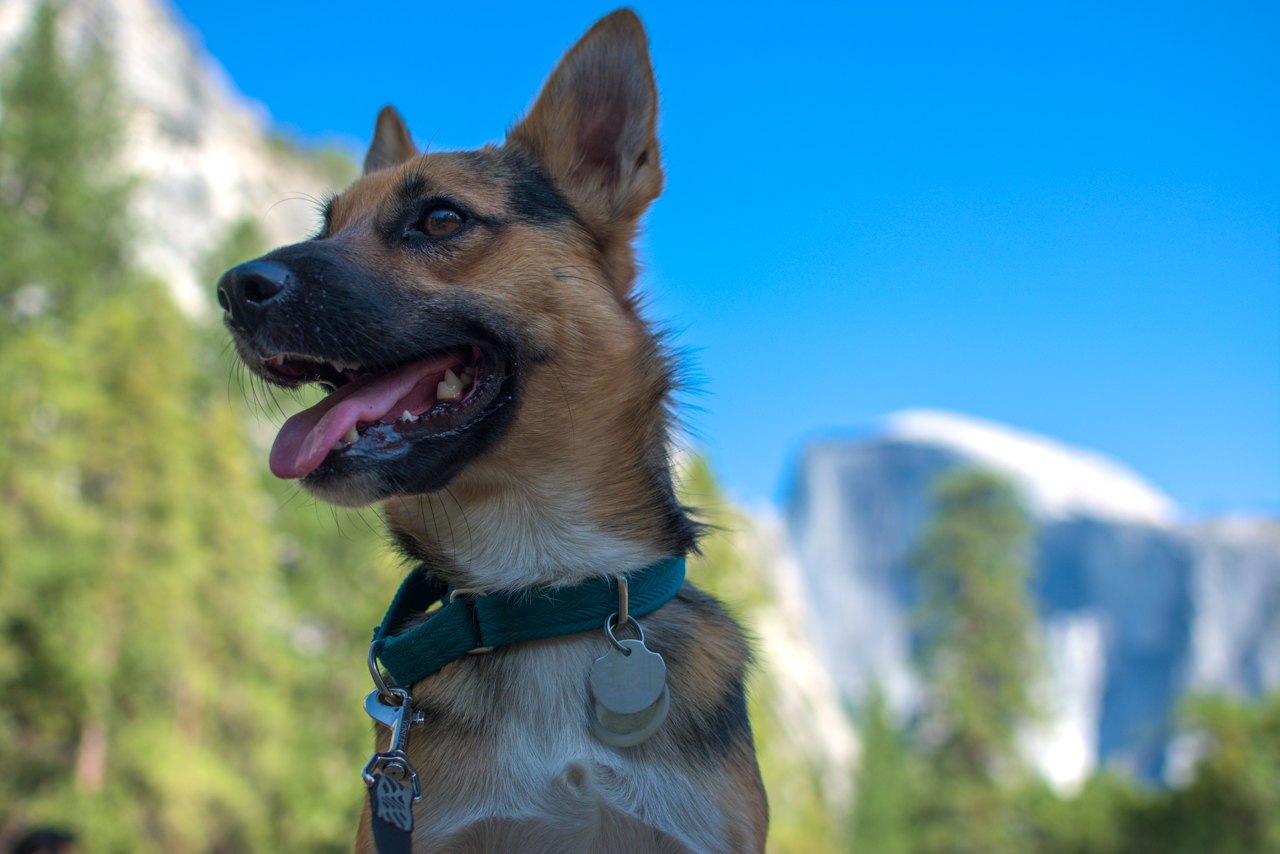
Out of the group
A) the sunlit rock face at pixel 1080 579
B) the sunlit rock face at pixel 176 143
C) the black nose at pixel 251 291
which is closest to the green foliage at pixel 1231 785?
the black nose at pixel 251 291

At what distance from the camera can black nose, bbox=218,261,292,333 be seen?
2611mm

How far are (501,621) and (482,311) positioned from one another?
1.04 metres

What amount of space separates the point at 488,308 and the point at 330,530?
1096 inches

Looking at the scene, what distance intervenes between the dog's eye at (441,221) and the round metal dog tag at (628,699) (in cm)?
167

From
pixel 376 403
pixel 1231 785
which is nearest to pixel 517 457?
pixel 376 403

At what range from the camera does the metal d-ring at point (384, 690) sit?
8.39ft

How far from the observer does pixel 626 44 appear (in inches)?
Result: 129

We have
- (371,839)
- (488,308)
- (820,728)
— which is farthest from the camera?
(820,728)

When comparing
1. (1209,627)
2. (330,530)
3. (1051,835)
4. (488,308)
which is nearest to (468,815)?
(488,308)

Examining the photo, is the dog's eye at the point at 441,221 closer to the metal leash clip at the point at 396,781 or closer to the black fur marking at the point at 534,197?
the black fur marking at the point at 534,197

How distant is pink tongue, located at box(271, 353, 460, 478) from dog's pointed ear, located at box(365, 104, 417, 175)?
1691 millimetres

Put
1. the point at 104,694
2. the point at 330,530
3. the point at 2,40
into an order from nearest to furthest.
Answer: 1. the point at 104,694
2. the point at 330,530
3. the point at 2,40

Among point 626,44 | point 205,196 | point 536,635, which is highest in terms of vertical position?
point 205,196

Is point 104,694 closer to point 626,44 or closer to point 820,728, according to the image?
point 626,44
